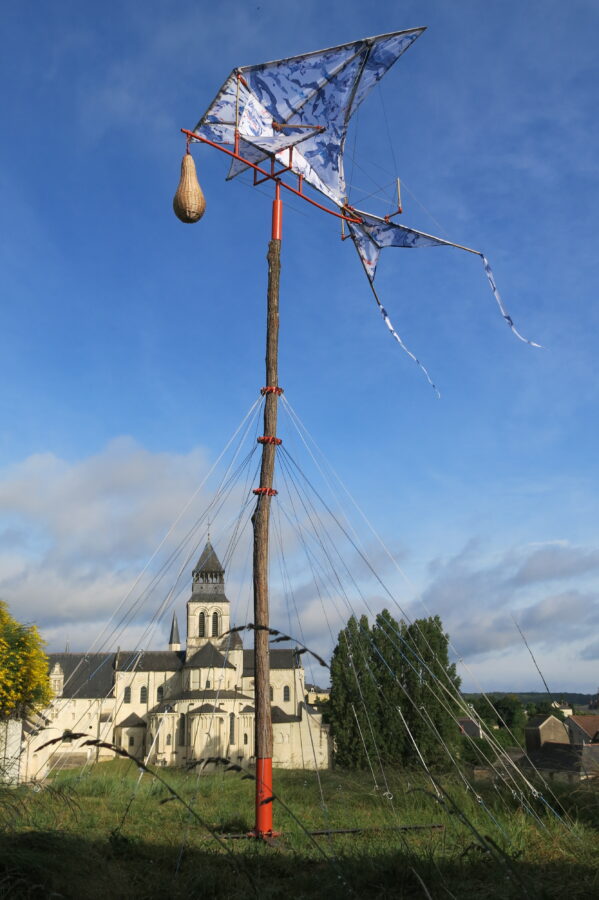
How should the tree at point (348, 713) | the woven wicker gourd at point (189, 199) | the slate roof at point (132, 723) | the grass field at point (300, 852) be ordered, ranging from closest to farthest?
the grass field at point (300, 852), the woven wicker gourd at point (189, 199), the tree at point (348, 713), the slate roof at point (132, 723)

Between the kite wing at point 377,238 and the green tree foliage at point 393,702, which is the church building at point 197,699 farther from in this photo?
the kite wing at point 377,238

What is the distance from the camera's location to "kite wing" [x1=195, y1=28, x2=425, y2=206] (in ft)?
31.1

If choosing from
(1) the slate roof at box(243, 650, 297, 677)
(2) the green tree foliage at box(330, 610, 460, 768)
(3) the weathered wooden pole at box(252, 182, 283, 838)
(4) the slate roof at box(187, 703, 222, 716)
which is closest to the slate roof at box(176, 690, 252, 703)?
(4) the slate roof at box(187, 703, 222, 716)

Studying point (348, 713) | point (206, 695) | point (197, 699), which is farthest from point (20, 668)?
point (197, 699)

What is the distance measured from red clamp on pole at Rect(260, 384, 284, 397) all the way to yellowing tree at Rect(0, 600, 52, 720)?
38.9 ft

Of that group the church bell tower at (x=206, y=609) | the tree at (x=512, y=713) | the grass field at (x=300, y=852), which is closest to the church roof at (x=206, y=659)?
the church bell tower at (x=206, y=609)

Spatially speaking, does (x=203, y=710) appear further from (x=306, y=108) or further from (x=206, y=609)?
(x=306, y=108)

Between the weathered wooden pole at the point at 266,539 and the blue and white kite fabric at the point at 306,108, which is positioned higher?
the blue and white kite fabric at the point at 306,108

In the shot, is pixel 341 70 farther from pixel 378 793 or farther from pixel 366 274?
pixel 378 793

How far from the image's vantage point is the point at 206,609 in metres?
60.8

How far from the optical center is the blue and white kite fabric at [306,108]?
9477 mm

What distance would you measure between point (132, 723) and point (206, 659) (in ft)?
29.7

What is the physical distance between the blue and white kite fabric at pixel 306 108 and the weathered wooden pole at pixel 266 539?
0.73 m

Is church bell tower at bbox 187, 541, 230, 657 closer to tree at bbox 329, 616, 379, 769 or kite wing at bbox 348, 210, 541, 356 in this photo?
tree at bbox 329, 616, 379, 769
